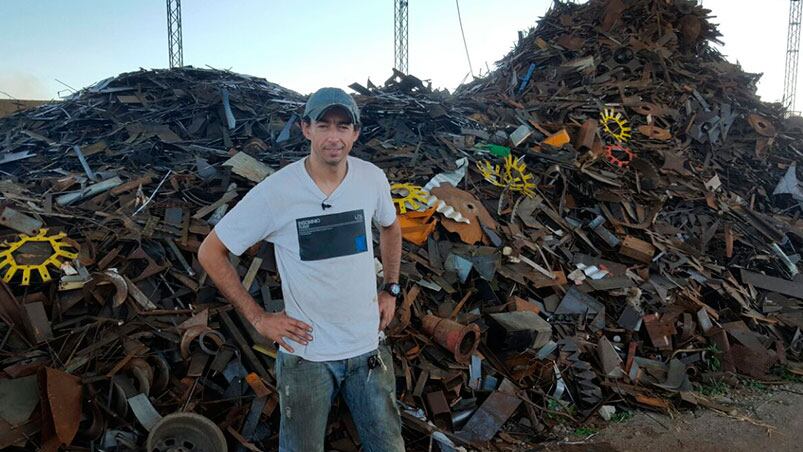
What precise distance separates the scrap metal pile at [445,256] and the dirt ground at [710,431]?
0.21 metres

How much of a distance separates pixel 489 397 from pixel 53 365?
3.37 meters

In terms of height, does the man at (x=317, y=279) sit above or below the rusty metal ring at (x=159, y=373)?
above

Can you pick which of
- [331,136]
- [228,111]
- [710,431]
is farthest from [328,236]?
[228,111]

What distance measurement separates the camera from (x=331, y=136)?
2283mm

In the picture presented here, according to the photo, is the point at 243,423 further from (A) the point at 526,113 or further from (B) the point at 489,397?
(A) the point at 526,113

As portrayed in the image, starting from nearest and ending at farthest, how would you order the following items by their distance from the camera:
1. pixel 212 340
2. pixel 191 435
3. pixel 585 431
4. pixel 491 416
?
pixel 191 435 < pixel 212 340 < pixel 491 416 < pixel 585 431

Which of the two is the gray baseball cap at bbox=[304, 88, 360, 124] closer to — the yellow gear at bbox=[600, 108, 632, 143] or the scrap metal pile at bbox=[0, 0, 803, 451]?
the scrap metal pile at bbox=[0, 0, 803, 451]

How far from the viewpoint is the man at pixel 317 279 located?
2262mm

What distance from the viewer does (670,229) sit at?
727 centimetres

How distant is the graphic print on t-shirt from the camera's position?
7.47 feet

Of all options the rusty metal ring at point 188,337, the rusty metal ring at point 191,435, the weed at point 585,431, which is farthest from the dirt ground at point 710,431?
the rusty metal ring at point 188,337

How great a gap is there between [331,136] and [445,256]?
11.1 feet

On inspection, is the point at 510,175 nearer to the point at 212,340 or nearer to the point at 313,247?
the point at 212,340

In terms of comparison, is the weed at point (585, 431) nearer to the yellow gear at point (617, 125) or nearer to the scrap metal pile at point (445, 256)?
the scrap metal pile at point (445, 256)
